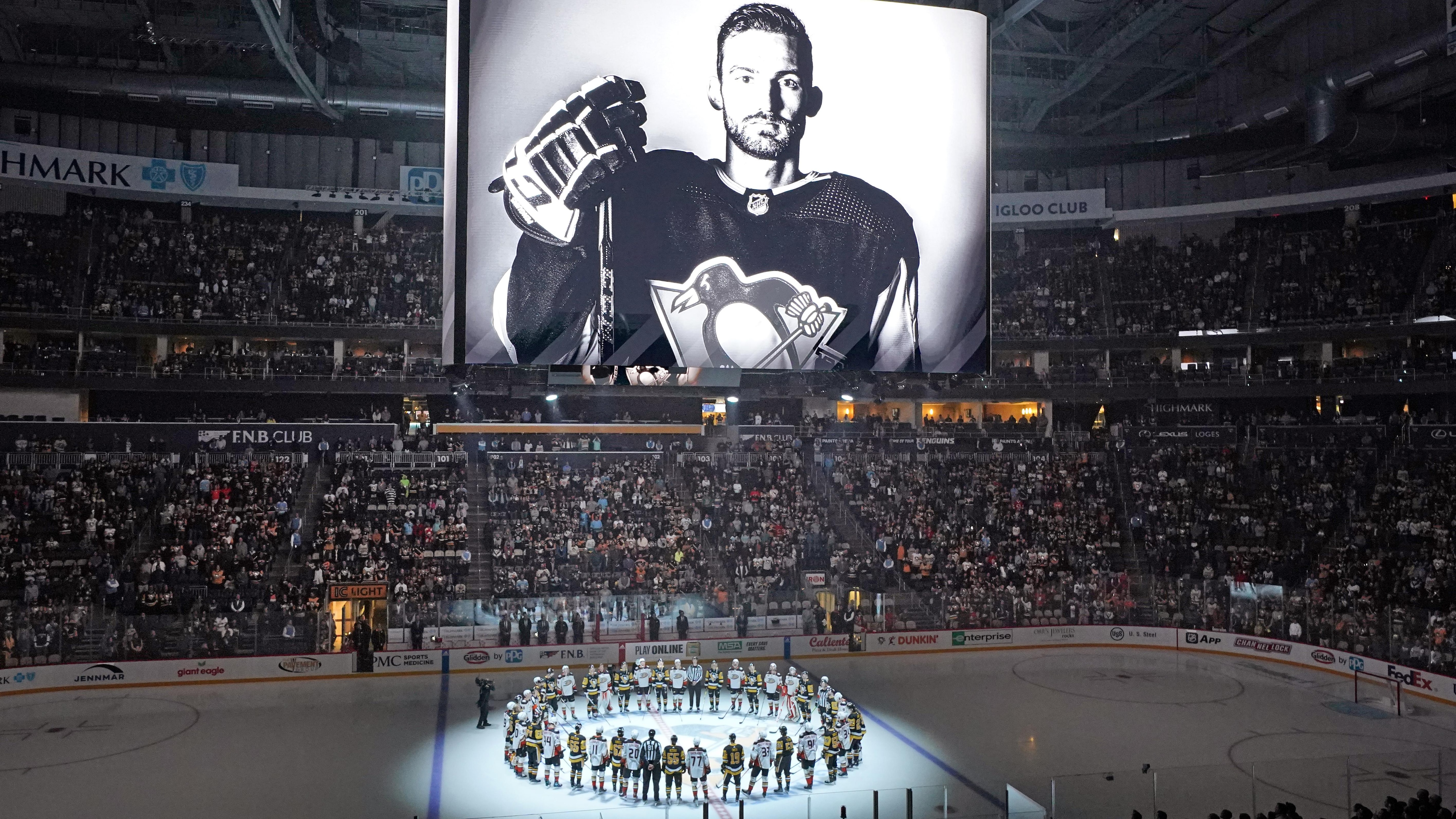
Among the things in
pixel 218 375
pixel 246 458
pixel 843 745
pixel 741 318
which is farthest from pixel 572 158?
pixel 218 375

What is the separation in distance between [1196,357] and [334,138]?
111 ft

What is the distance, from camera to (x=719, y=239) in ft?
60.6

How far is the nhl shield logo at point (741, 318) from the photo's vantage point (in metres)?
18.3

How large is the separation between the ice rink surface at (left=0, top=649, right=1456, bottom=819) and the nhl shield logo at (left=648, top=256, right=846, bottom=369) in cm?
699

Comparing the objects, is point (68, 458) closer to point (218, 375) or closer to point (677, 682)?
point (218, 375)

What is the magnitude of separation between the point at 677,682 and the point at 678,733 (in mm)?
1984

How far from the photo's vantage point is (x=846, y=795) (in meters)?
12.8

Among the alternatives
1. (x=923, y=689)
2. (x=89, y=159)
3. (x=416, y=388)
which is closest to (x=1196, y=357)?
(x=923, y=689)

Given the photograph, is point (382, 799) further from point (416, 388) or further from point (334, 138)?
point (334, 138)

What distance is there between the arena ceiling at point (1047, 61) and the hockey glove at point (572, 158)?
33.1 ft

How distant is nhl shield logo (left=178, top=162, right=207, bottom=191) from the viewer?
36812mm

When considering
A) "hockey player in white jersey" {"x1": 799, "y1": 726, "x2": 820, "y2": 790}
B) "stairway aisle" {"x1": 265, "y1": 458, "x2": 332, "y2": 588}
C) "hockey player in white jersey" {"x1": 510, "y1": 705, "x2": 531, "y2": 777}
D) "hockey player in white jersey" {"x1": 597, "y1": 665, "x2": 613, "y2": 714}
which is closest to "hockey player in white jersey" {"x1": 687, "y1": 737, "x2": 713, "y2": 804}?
"hockey player in white jersey" {"x1": 799, "y1": 726, "x2": 820, "y2": 790}

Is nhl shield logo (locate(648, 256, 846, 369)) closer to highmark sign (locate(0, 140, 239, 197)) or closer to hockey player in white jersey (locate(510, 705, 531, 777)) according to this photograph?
hockey player in white jersey (locate(510, 705, 531, 777))

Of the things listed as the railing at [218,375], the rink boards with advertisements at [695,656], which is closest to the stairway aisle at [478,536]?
the rink boards with advertisements at [695,656]
